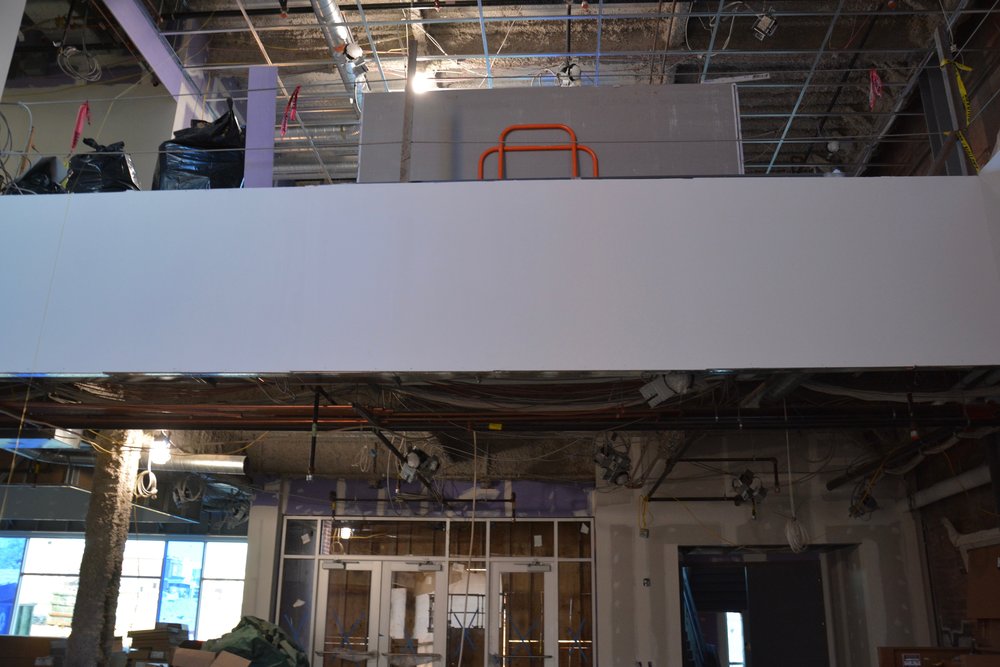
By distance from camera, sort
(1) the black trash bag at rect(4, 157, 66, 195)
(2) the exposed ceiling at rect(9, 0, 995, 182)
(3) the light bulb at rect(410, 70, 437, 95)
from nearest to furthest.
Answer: (1) the black trash bag at rect(4, 157, 66, 195) → (2) the exposed ceiling at rect(9, 0, 995, 182) → (3) the light bulb at rect(410, 70, 437, 95)

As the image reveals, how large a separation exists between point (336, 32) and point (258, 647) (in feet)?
16.3

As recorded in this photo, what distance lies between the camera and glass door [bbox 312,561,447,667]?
32.1 feet

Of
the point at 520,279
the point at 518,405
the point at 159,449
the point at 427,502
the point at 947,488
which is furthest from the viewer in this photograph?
the point at 427,502

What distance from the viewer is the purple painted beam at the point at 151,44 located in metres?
6.79

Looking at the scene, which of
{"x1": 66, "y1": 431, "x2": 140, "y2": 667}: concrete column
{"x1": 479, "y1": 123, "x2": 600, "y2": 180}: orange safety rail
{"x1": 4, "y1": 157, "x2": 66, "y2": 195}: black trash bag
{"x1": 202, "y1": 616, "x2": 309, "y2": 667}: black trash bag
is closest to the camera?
{"x1": 479, "y1": 123, "x2": 600, "y2": 180}: orange safety rail

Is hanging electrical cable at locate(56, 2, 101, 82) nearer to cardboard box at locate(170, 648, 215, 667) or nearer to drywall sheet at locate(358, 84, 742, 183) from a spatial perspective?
drywall sheet at locate(358, 84, 742, 183)

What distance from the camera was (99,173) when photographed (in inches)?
193

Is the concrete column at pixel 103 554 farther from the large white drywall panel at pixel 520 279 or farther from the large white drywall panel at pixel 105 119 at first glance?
the large white drywall panel at pixel 520 279

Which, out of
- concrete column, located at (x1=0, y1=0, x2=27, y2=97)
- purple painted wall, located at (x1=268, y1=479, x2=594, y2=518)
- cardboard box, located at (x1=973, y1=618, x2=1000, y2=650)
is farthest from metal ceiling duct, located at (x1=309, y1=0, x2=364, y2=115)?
cardboard box, located at (x1=973, y1=618, x2=1000, y2=650)

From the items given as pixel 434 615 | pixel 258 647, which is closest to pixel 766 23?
pixel 258 647

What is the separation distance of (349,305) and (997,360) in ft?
10.3

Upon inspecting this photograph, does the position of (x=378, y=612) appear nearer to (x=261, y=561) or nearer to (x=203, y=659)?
(x=261, y=561)

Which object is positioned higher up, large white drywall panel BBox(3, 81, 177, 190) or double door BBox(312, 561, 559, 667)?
large white drywall panel BBox(3, 81, 177, 190)

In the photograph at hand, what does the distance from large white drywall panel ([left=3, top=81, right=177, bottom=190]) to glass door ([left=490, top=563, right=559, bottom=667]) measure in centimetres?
603
